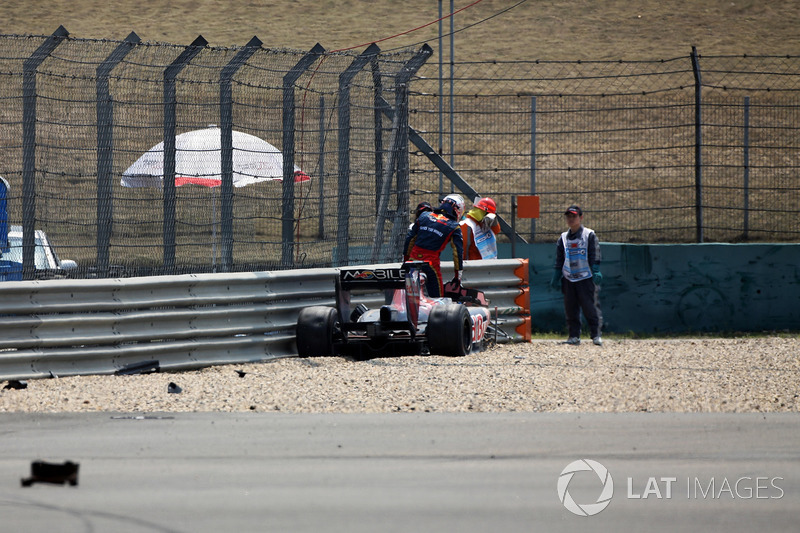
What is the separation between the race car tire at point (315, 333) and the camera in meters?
10.3

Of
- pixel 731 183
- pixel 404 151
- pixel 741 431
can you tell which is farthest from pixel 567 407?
pixel 731 183

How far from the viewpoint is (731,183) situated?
2841 cm

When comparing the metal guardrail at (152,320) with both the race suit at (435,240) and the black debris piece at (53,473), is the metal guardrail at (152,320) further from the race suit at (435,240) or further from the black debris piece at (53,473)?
the black debris piece at (53,473)

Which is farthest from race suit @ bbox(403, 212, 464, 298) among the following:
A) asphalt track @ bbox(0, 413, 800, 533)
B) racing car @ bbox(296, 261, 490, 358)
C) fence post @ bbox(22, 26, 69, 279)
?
asphalt track @ bbox(0, 413, 800, 533)

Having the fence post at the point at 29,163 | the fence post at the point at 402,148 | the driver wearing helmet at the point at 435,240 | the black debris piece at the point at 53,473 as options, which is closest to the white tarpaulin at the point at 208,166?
the fence post at the point at 29,163

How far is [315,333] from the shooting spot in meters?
10.3

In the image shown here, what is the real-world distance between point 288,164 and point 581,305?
363 centimetres

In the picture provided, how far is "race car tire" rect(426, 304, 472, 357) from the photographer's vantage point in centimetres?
1028

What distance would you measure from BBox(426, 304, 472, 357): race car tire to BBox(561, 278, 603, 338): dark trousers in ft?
8.07

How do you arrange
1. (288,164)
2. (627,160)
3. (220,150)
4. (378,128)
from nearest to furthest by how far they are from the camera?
(220,150)
(288,164)
(378,128)
(627,160)

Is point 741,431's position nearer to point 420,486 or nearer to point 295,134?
point 420,486

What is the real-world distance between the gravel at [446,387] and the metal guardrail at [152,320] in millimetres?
189

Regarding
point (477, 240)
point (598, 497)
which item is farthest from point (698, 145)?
point (598, 497)

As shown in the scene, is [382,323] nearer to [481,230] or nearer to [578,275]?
[578,275]
